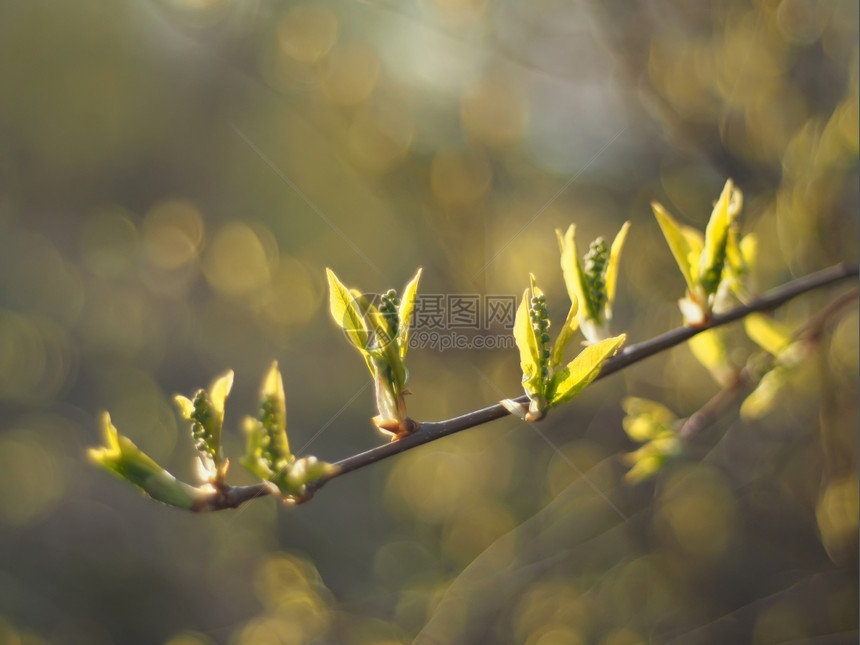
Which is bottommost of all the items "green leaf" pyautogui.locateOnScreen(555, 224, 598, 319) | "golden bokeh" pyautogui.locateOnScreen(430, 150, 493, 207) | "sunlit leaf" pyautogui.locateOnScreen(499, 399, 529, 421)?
"sunlit leaf" pyautogui.locateOnScreen(499, 399, 529, 421)

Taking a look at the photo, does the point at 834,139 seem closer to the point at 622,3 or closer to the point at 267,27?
the point at 622,3

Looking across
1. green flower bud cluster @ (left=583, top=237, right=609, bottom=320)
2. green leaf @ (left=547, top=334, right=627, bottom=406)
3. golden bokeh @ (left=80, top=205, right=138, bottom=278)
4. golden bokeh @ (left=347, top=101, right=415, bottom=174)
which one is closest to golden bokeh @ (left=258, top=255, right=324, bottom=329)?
golden bokeh @ (left=347, top=101, right=415, bottom=174)

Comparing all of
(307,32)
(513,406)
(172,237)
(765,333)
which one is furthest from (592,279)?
(172,237)

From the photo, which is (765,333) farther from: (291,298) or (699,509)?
(291,298)

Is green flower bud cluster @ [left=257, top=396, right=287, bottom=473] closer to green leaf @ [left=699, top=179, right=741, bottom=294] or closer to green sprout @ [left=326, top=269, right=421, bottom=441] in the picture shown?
green sprout @ [left=326, top=269, right=421, bottom=441]

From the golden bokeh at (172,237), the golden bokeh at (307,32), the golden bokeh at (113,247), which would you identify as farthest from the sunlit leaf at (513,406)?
the golden bokeh at (113,247)

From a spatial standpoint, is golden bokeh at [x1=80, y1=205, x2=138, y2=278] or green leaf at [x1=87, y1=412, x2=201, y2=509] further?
golden bokeh at [x1=80, y1=205, x2=138, y2=278]
